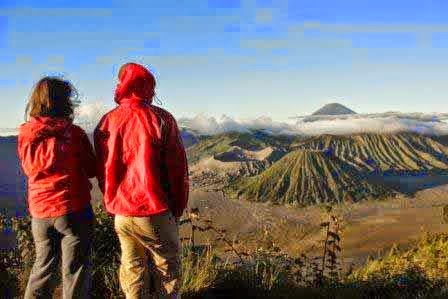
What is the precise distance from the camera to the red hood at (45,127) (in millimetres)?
4477

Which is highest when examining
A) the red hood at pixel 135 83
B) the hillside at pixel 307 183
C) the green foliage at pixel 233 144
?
the red hood at pixel 135 83

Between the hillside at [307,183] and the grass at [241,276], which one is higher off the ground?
the grass at [241,276]

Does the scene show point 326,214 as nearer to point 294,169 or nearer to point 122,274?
point 122,274

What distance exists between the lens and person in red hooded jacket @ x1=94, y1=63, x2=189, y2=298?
169 inches

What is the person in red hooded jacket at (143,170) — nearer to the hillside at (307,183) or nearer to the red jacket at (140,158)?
the red jacket at (140,158)

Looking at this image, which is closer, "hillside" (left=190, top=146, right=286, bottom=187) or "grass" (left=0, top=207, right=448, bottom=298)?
"grass" (left=0, top=207, right=448, bottom=298)

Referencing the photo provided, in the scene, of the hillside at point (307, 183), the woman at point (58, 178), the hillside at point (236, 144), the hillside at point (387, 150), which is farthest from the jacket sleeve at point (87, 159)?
the hillside at point (236, 144)

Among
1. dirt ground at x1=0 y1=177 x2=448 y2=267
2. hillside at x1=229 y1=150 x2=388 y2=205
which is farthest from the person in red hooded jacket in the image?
hillside at x1=229 y1=150 x2=388 y2=205


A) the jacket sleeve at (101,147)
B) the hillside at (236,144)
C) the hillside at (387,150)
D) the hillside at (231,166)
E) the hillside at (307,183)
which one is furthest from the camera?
the hillside at (236,144)

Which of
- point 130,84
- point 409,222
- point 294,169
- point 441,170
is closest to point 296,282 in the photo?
point 130,84

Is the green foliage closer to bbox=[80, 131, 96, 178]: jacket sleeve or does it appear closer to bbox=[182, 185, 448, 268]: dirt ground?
bbox=[182, 185, 448, 268]: dirt ground

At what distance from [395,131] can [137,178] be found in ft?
600

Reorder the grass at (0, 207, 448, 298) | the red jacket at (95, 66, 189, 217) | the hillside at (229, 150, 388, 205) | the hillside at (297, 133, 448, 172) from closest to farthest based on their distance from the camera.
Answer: the red jacket at (95, 66, 189, 217) < the grass at (0, 207, 448, 298) < the hillside at (229, 150, 388, 205) < the hillside at (297, 133, 448, 172)

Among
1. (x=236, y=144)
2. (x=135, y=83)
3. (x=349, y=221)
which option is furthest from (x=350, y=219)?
(x=236, y=144)
